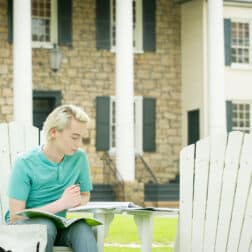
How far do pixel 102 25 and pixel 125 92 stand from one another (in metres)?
3.00

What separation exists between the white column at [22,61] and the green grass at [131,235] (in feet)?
14.9

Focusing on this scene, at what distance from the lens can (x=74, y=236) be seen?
16.1 feet

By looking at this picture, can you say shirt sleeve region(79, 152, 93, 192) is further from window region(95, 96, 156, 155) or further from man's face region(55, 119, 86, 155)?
window region(95, 96, 156, 155)

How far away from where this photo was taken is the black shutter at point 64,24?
2138 cm

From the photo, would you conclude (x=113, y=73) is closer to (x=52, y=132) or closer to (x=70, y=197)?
(x=52, y=132)

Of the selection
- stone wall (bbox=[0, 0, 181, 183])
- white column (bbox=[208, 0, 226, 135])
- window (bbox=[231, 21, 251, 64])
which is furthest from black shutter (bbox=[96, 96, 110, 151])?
window (bbox=[231, 21, 251, 64])

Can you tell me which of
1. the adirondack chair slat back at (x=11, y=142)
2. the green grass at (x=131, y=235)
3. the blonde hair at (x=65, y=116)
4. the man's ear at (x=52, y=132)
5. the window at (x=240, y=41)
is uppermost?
the window at (x=240, y=41)

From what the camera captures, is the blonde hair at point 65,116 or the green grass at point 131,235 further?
the green grass at point 131,235

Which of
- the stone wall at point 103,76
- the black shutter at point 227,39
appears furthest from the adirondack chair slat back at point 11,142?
the black shutter at point 227,39

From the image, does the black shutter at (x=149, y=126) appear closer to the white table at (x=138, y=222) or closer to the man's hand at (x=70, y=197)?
the white table at (x=138, y=222)

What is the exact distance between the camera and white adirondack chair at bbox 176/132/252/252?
5.30 m

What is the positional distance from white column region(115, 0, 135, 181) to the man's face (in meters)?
14.2

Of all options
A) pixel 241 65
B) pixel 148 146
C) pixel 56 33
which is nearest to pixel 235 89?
pixel 241 65

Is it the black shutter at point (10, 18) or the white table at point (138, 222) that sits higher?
the black shutter at point (10, 18)
